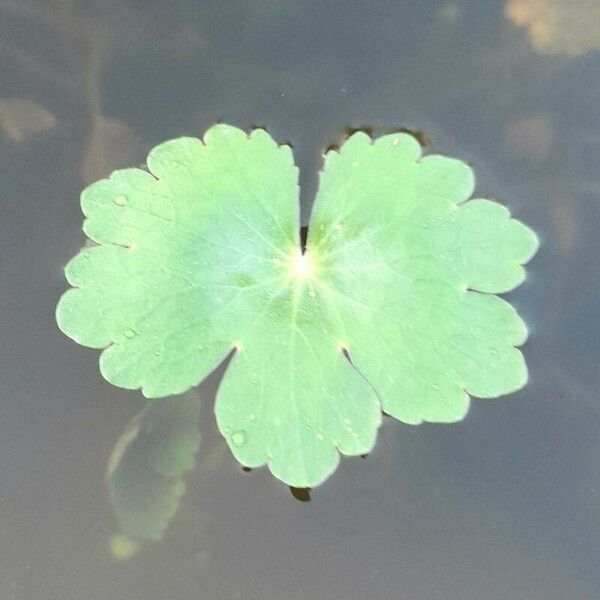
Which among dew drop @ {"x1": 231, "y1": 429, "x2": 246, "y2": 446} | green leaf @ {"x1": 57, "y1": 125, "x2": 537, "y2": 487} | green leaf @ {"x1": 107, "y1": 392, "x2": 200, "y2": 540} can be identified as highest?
green leaf @ {"x1": 57, "y1": 125, "x2": 537, "y2": 487}

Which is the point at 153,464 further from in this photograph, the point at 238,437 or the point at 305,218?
the point at 305,218

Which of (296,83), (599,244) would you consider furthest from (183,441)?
(599,244)

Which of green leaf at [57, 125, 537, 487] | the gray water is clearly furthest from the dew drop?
the gray water

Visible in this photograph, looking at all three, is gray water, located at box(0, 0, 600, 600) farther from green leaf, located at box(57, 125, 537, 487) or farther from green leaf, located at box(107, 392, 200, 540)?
green leaf, located at box(57, 125, 537, 487)

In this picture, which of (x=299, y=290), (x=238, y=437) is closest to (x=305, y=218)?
(x=299, y=290)

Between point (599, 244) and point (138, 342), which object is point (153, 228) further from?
point (599, 244)

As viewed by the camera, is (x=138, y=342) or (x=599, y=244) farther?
(x=599, y=244)

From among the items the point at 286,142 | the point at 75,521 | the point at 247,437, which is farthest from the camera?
the point at 286,142

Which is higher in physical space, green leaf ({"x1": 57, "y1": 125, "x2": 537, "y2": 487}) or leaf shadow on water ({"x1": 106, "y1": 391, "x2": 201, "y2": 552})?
green leaf ({"x1": 57, "y1": 125, "x2": 537, "y2": 487})
